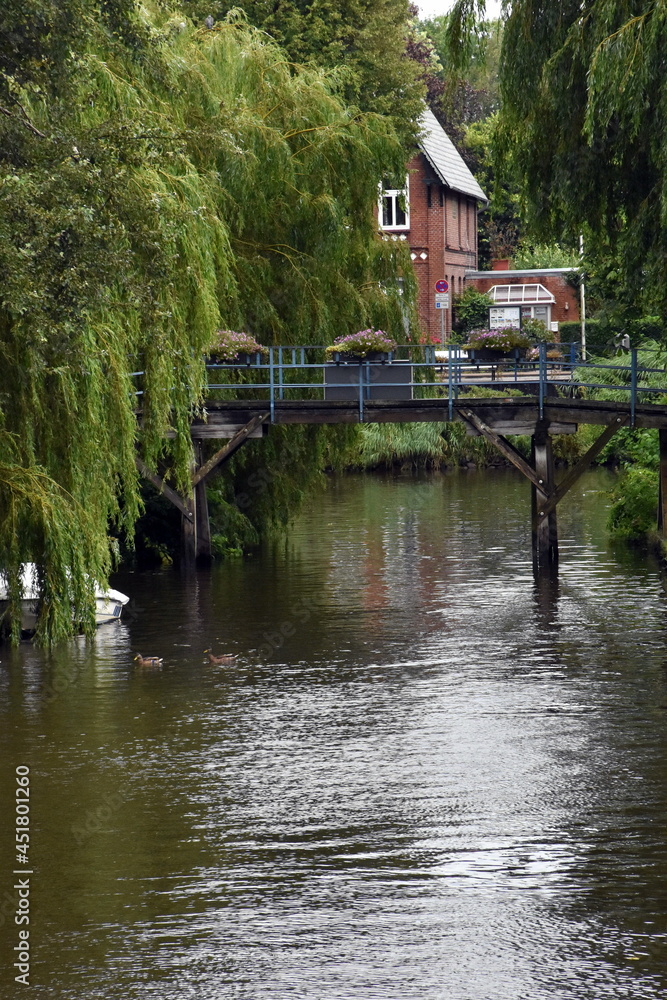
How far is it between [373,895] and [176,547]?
58.0 ft

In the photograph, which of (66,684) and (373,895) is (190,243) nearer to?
(66,684)

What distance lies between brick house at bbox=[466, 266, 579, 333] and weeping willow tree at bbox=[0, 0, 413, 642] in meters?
32.0

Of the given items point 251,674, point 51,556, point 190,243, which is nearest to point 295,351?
point 190,243

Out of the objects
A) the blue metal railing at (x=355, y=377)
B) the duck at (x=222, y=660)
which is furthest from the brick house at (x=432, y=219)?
the duck at (x=222, y=660)

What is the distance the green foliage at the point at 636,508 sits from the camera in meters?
28.0

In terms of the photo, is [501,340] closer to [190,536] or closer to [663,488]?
[663,488]

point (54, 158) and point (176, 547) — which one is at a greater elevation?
point (54, 158)

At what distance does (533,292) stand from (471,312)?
374 centimetres

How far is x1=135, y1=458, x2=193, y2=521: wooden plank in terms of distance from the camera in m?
23.8

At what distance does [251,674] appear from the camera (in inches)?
672

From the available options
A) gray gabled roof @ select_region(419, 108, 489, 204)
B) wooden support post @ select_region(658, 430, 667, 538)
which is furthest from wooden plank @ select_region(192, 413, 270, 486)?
gray gabled roof @ select_region(419, 108, 489, 204)

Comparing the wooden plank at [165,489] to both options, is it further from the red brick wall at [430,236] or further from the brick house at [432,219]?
the red brick wall at [430,236]

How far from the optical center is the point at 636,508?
92.9 feet

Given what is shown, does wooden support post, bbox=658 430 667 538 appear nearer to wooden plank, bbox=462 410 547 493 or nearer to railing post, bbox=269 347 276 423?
wooden plank, bbox=462 410 547 493
